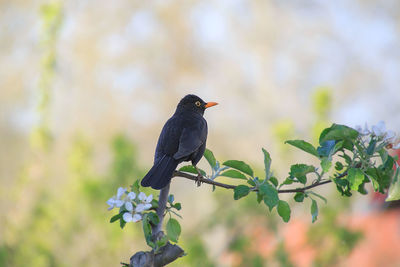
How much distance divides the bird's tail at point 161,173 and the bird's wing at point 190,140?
5cm

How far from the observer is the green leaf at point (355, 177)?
128cm

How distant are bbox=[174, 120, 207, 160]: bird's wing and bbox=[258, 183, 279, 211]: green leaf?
1.78 ft

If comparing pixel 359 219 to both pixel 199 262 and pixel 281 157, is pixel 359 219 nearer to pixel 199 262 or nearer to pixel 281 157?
pixel 281 157

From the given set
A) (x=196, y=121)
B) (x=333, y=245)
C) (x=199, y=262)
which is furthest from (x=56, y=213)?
(x=196, y=121)

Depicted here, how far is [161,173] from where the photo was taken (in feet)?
5.09

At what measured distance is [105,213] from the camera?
4320mm

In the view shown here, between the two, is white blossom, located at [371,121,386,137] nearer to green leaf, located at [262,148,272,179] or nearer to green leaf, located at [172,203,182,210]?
green leaf, located at [262,148,272,179]

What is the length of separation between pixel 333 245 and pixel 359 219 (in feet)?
7.85

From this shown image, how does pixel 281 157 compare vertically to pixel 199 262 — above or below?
above

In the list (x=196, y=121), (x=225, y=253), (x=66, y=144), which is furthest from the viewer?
(x=66, y=144)

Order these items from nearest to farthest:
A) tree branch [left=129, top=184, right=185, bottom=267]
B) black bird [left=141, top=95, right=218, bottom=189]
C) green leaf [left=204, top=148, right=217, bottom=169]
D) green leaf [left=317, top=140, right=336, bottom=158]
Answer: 1. tree branch [left=129, top=184, right=185, bottom=267]
2. green leaf [left=317, top=140, right=336, bottom=158]
3. green leaf [left=204, top=148, right=217, bottom=169]
4. black bird [left=141, top=95, right=218, bottom=189]

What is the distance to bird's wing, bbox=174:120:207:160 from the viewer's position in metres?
1.82

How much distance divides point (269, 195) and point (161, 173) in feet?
1.38

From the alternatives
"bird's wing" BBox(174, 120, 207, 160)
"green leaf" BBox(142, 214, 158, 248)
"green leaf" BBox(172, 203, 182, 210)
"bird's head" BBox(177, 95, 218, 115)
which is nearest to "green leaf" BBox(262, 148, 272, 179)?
"green leaf" BBox(172, 203, 182, 210)
